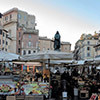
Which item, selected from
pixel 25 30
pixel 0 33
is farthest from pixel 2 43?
pixel 25 30

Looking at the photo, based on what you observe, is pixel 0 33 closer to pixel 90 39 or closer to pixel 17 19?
pixel 17 19

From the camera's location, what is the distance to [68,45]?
94250mm

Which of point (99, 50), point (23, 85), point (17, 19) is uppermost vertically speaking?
point (17, 19)

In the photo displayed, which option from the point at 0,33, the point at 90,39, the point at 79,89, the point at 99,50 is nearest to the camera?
the point at 79,89

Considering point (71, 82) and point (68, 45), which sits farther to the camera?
point (68, 45)

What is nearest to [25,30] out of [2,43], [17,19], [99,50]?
[17,19]

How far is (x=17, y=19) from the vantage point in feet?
232

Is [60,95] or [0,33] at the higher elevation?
[0,33]

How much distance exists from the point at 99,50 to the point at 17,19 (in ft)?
107

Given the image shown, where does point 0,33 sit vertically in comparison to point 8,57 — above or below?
above

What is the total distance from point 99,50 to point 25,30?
92.8 ft

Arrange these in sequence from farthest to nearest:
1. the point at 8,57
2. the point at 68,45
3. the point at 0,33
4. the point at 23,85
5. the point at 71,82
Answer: the point at 68,45 < the point at 0,33 < the point at 71,82 < the point at 8,57 < the point at 23,85

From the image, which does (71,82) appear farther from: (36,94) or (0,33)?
(0,33)

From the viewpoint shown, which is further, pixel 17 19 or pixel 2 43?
pixel 17 19
